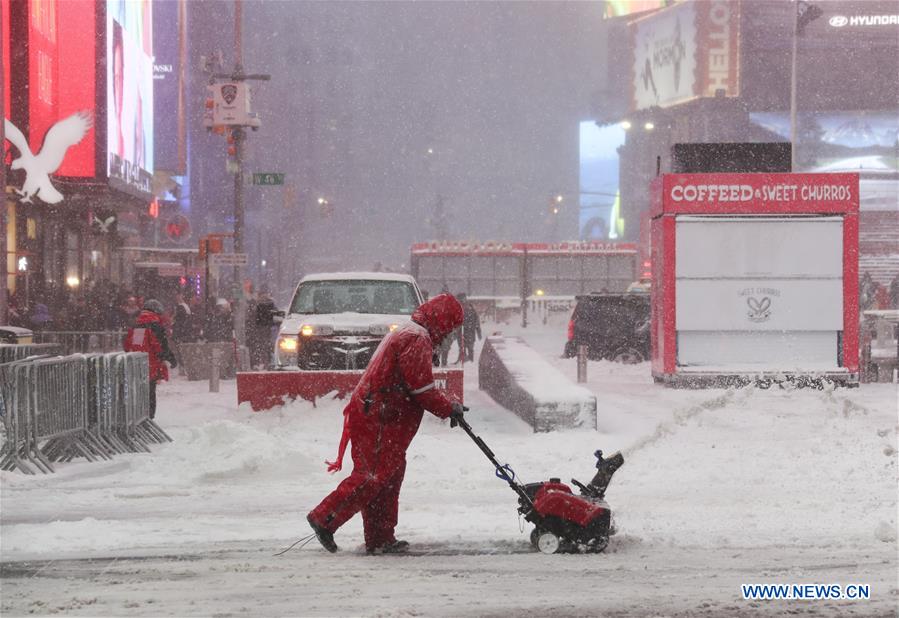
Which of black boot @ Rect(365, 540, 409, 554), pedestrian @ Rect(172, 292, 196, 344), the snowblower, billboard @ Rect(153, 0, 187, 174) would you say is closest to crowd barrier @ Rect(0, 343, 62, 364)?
black boot @ Rect(365, 540, 409, 554)

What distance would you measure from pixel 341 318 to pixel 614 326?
11616 millimetres

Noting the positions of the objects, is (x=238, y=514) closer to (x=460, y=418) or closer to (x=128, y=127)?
(x=460, y=418)

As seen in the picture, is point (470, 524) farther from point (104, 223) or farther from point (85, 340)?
point (104, 223)

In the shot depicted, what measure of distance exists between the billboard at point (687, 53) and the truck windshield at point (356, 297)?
7280 cm

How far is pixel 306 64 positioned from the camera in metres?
156

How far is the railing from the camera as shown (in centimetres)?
2320

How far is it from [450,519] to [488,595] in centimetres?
241

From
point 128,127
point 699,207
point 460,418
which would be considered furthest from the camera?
point 128,127

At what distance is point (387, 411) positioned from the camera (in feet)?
23.7

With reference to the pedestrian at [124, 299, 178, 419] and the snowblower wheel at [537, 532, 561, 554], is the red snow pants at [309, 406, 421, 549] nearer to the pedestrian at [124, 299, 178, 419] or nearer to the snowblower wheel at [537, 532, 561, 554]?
the snowblower wheel at [537, 532, 561, 554]

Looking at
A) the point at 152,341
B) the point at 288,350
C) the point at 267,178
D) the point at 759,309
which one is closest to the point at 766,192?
the point at 759,309

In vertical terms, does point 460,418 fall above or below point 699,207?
below

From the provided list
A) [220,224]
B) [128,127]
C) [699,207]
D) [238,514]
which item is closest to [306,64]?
[220,224]

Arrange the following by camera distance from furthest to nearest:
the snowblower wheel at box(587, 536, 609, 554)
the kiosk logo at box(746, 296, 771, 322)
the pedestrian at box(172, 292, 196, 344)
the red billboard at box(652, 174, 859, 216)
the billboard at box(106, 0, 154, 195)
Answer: the billboard at box(106, 0, 154, 195) < the pedestrian at box(172, 292, 196, 344) < the kiosk logo at box(746, 296, 771, 322) < the red billboard at box(652, 174, 859, 216) < the snowblower wheel at box(587, 536, 609, 554)
